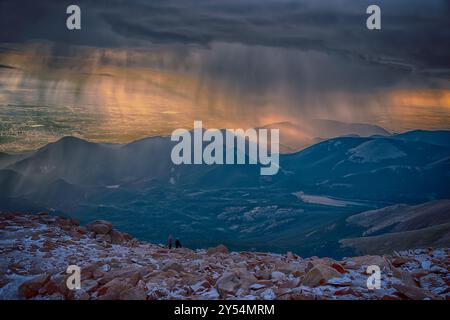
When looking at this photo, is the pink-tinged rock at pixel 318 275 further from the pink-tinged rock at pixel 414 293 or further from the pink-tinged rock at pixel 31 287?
the pink-tinged rock at pixel 31 287

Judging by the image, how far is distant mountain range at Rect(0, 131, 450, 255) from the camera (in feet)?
248

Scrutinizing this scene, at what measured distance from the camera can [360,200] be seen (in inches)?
4104

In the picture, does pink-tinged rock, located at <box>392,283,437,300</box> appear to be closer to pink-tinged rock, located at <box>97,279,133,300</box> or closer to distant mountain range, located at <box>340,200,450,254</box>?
pink-tinged rock, located at <box>97,279,133,300</box>

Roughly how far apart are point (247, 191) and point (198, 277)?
90.3 m

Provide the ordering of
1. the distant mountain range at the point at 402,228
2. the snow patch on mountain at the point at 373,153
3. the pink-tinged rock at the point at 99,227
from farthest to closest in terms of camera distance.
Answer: the snow patch on mountain at the point at 373,153 < the distant mountain range at the point at 402,228 < the pink-tinged rock at the point at 99,227

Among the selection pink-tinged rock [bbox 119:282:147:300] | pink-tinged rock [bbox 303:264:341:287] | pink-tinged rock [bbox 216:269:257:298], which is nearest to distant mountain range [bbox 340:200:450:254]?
pink-tinged rock [bbox 303:264:341:287]

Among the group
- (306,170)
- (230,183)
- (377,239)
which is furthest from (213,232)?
(377,239)

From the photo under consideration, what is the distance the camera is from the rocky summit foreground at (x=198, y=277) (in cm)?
1022

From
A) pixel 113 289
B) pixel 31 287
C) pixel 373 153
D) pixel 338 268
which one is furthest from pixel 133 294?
pixel 373 153

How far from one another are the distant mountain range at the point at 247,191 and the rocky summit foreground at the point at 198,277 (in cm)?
5084

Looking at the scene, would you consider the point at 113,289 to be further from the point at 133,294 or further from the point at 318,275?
the point at 318,275

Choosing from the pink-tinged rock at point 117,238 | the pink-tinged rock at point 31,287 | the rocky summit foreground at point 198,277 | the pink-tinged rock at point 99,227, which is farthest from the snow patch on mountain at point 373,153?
the pink-tinged rock at point 31,287

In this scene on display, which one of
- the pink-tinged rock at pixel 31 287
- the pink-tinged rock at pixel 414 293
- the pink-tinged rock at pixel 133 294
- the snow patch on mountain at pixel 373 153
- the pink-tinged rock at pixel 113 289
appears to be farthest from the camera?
the snow patch on mountain at pixel 373 153
